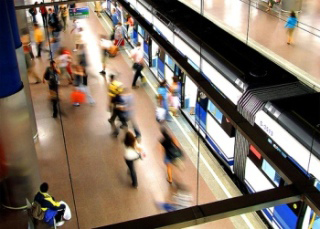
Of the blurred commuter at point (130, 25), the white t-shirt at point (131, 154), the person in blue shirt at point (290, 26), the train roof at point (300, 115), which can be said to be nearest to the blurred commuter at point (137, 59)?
the blurred commuter at point (130, 25)

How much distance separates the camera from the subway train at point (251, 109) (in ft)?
24.1

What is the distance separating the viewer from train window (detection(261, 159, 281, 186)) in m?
8.42

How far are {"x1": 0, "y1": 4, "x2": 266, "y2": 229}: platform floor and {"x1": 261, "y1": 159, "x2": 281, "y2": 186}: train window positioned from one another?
3.62ft

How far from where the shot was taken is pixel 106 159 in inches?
448

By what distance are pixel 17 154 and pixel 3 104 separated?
113 cm

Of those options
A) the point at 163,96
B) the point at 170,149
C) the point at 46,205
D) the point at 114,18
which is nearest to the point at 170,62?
the point at 163,96

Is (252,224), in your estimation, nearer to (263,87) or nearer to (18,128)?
(263,87)

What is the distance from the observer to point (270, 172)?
28.3ft

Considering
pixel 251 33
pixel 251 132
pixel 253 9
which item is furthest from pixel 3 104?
pixel 253 9

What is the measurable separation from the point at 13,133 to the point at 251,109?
4315mm

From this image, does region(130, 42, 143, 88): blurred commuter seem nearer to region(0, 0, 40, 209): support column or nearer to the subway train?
the subway train

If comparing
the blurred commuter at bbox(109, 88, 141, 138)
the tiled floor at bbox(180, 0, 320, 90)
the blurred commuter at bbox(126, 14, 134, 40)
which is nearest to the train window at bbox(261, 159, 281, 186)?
the tiled floor at bbox(180, 0, 320, 90)

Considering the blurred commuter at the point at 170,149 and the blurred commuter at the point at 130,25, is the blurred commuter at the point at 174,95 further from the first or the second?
the blurred commuter at the point at 130,25

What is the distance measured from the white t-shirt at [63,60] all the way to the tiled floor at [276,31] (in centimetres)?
436
